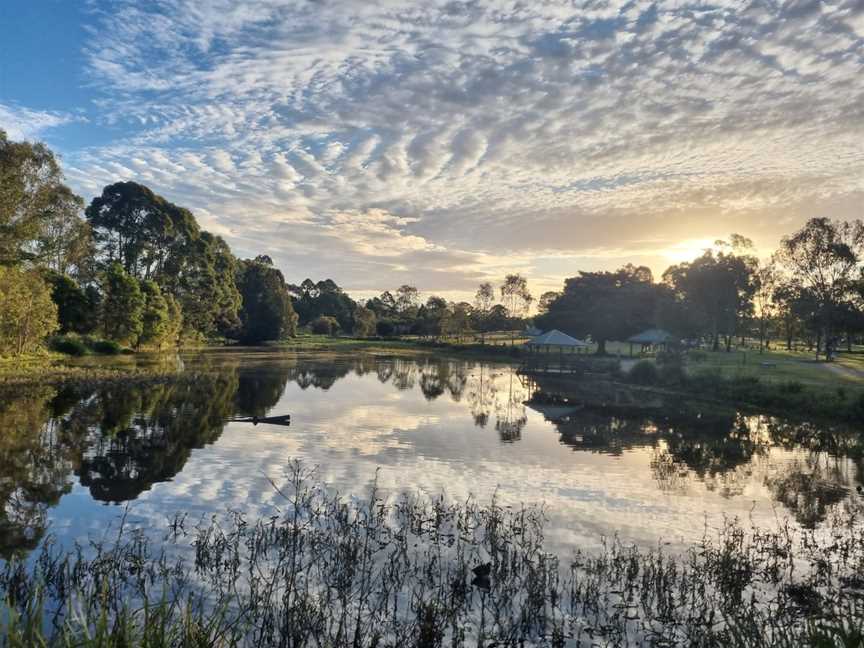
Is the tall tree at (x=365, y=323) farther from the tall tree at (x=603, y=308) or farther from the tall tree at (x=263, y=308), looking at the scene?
the tall tree at (x=603, y=308)

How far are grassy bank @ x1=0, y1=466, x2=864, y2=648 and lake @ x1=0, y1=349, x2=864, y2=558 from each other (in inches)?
42.7

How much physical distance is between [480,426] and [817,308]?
158ft

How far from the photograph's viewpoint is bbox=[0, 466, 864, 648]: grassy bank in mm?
6996

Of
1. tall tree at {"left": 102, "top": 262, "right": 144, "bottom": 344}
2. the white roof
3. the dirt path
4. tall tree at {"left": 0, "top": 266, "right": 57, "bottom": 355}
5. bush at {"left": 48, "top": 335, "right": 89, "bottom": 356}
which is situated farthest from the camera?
the white roof

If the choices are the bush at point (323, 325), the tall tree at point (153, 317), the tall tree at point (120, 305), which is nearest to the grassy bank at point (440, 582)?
the tall tree at point (120, 305)

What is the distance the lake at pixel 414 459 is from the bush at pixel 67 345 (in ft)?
73.6

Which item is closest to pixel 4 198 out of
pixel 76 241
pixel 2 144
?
pixel 2 144

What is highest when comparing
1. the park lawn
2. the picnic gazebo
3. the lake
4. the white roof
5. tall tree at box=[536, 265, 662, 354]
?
tall tree at box=[536, 265, 662, 354]

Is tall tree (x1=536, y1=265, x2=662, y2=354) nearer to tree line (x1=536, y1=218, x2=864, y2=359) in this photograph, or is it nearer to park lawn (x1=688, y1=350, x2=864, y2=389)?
tree line (x1=536, y1=218, x2=864, y2=359)

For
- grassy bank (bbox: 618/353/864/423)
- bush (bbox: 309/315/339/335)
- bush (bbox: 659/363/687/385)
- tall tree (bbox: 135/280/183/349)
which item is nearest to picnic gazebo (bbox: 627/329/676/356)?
grassy bank (bbox: 618/353/864/423)

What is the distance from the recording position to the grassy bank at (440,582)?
7.00 metres

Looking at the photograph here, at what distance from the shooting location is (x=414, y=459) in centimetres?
1769

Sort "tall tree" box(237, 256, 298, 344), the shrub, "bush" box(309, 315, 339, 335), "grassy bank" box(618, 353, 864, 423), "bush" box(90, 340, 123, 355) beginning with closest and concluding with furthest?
"grassy bank" box(618, 353, 864, 423) < the shrub < "bush" box(90, 340, 123, 355) < "tall tree" box(237, 256, 298, 344) < "bush" box(309, 315, 339, 335)

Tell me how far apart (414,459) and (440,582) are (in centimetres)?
924
